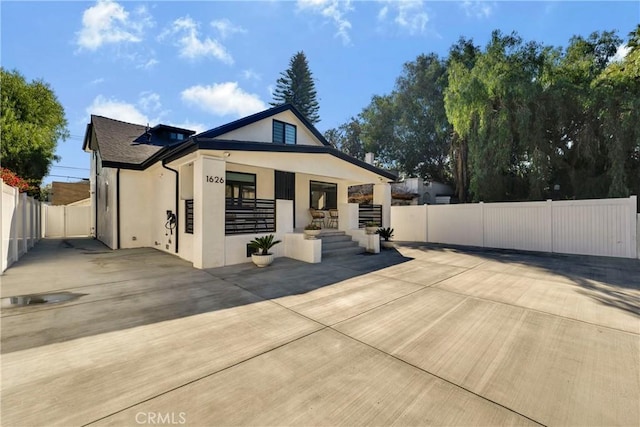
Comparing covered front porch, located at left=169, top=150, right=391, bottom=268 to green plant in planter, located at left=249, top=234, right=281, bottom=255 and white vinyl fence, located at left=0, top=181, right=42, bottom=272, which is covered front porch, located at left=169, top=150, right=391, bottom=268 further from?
white vinyl fence, located at left=0, top=181, right=42, bottom=272

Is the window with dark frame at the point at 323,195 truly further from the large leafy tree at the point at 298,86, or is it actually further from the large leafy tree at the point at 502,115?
the large leafy tree at the point at 298,86

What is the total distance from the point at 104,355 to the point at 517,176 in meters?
19.1

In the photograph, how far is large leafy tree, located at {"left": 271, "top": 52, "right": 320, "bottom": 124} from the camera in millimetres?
30391

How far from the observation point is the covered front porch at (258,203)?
7238 mm

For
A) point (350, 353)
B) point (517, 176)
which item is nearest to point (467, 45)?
point (517, 176)

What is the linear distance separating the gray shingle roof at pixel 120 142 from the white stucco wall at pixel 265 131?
4.23 meters

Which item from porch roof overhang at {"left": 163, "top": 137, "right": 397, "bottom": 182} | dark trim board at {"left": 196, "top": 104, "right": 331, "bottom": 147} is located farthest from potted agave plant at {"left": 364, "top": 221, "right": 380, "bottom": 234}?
dark trim board at {"left": 196, "top": 104, "right": 331, "bottom": 147}

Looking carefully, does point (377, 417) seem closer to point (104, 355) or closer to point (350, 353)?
point (350, 353)

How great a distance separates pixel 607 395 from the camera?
7.32ft

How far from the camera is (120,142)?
1251 cm

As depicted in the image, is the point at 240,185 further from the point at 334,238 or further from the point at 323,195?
the point at 323,195

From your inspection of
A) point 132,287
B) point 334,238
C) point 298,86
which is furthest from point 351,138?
point 132,287

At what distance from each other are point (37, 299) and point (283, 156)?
21.3 feet

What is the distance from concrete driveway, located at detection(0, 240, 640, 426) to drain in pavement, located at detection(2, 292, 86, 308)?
0.74ft
